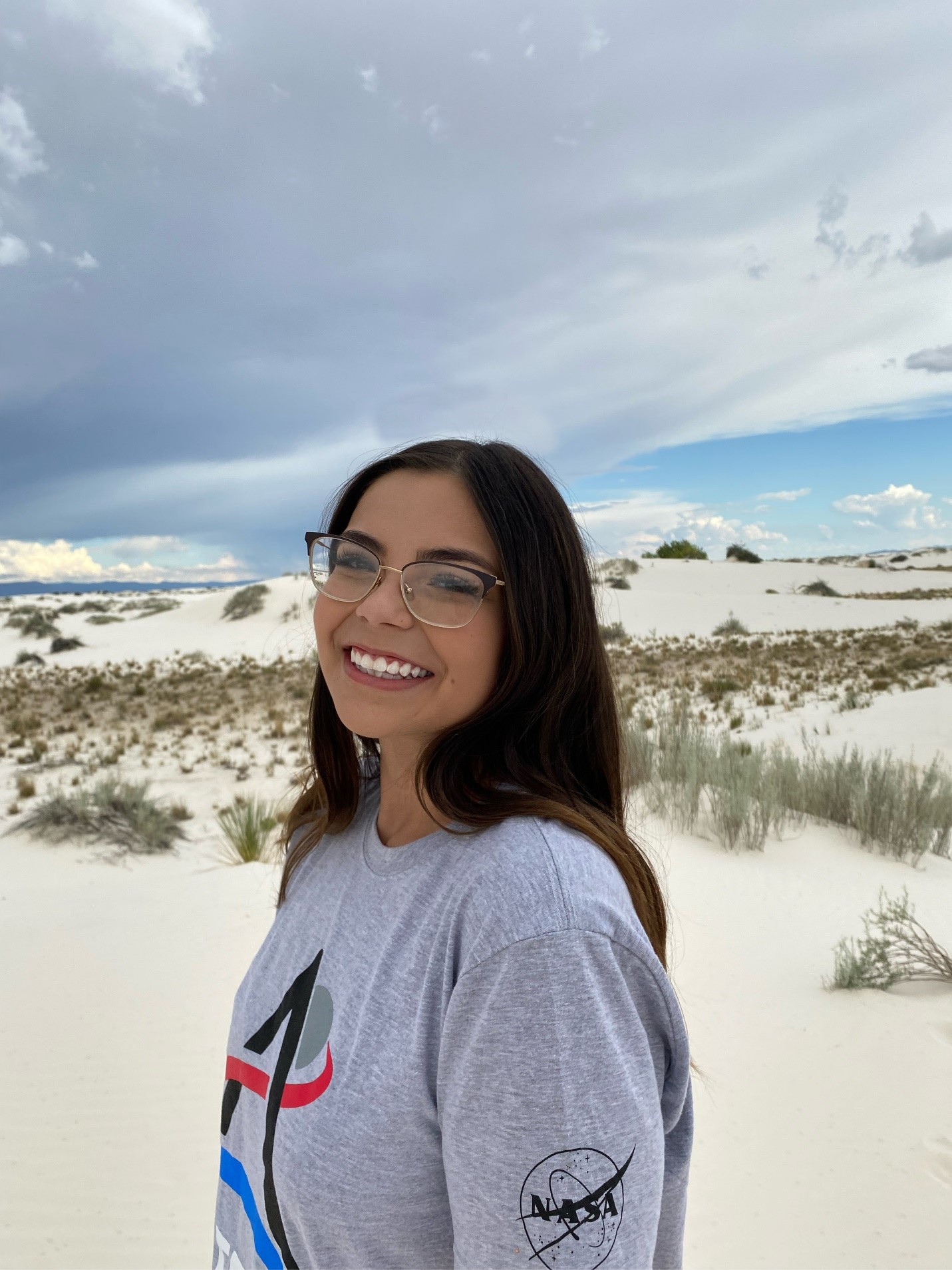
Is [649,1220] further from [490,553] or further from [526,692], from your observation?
[490,553]

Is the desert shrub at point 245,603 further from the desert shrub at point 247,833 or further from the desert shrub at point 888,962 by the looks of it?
the desert shrub at point 888,962

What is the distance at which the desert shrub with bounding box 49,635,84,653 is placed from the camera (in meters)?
27.8

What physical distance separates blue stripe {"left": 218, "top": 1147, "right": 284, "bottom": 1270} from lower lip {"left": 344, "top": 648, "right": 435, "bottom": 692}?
0.82 metres

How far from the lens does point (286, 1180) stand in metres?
1.04

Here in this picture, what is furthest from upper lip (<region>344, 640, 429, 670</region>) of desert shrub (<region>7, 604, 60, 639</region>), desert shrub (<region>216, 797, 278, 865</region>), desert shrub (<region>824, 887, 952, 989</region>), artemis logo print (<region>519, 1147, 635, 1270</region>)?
desert shrub (<region>7, 604, 60, 639</region>)

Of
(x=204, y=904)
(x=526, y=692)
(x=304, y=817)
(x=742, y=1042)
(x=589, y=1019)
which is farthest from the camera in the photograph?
(x=204, y=904)

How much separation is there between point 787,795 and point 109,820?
634 cm

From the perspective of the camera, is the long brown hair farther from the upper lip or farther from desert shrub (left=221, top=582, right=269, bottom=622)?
desert shrub (left=221, top=582, right=269, bottom=622)

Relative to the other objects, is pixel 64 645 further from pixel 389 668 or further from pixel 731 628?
pixel 389 668

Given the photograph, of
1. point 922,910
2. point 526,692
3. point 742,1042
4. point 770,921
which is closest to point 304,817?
point 526,692

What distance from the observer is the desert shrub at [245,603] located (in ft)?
116

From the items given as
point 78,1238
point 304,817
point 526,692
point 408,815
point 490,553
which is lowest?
point 78,1238

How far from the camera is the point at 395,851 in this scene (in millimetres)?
1203

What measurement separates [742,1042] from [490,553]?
3.35 meters
